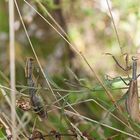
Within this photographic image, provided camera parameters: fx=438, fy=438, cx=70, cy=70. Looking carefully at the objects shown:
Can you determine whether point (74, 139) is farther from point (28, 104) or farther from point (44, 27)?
point (44, 27)

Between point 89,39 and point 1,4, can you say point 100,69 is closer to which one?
point 89,39

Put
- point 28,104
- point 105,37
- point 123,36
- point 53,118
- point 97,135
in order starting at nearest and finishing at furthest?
point 28,104, point 97,135, point 53,118, point 123,36, point 105,37

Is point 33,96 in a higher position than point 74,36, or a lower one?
higher

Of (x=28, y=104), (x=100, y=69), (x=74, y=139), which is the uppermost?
(x=28, y=104)

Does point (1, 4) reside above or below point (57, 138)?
above

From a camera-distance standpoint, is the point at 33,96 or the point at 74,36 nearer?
the point at 33,96

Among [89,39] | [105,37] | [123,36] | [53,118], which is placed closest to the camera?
[53,118]

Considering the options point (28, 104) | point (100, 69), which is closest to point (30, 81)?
point (28, 104)

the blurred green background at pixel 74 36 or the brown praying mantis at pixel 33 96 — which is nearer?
the brown praying mantis at pixel 33 96

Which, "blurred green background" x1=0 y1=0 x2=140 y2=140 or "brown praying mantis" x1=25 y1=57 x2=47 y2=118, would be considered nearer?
"brown praying mantis" x1=25 y1=57 x2=47 y2=118

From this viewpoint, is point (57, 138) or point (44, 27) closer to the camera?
point (57, 138)
